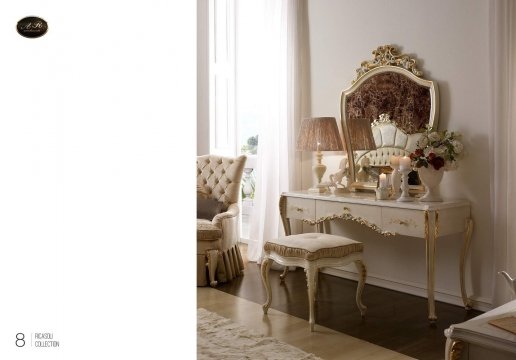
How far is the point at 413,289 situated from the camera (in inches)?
148

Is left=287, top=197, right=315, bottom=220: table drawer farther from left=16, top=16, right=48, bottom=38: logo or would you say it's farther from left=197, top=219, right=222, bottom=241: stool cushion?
left=16, top=16, right=48, bottom=38: logo

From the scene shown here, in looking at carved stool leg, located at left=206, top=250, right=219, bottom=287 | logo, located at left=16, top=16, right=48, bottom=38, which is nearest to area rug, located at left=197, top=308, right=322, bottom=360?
carved stool leg, located at left=206, top=250, right=219, bottom=287

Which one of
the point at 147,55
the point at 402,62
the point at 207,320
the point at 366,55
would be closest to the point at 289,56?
the point at 366,55

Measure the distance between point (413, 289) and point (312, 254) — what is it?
109 centimetres

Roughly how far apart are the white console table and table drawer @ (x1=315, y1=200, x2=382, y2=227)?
1.59 m

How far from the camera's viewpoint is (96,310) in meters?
0.58

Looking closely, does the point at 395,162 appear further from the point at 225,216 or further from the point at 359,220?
the point at 225,216

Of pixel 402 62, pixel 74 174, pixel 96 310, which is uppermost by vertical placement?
pixel 402 62

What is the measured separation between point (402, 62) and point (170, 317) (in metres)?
3.45

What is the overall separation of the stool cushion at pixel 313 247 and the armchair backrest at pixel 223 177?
1183 mm

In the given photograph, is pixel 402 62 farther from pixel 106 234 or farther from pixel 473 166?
pixel 106 234

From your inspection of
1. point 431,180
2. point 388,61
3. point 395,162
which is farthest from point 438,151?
point 388,61

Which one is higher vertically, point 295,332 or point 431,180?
point 431,180

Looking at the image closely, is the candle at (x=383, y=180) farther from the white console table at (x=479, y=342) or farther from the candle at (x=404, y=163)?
the white console table at (x=479, y=342)
